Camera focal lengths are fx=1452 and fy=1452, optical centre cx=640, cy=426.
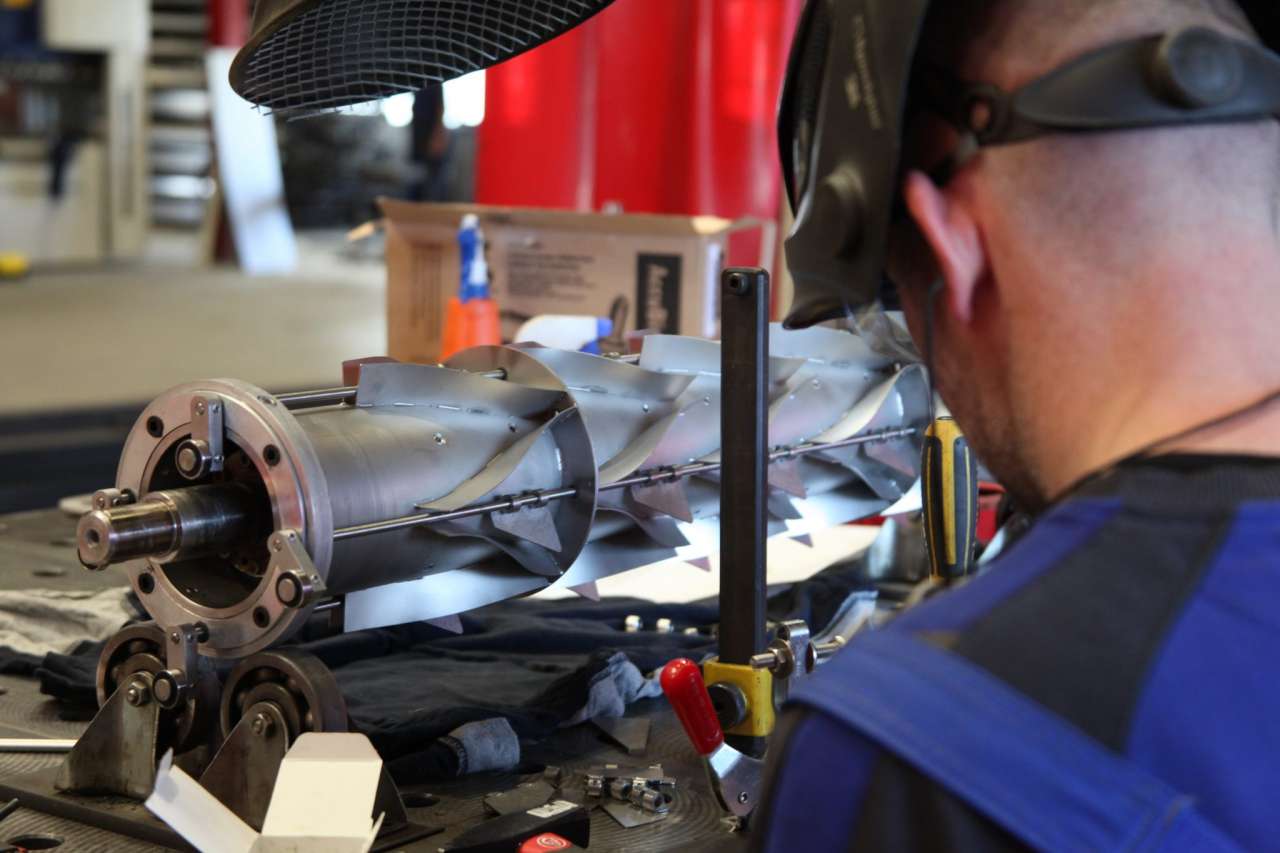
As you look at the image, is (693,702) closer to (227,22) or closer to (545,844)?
(545,844)

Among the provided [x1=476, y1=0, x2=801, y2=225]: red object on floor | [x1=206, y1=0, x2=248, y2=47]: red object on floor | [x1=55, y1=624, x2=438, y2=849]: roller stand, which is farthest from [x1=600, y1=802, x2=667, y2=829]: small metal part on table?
[x1=206, y1=0, x2=248, y2=47]: red object on floor

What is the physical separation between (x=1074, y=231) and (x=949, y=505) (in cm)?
51

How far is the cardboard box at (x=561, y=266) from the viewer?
6.75ft

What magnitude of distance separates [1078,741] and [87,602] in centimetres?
107

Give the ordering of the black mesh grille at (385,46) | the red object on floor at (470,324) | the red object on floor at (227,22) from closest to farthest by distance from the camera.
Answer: the black mesh grille at (385,46) < the red object on floor at (470,324) < the red object on floor at (227,22)

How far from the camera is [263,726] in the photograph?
0.88 meters

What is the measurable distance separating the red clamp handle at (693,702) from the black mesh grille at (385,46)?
0.39 m

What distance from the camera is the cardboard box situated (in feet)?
6.75

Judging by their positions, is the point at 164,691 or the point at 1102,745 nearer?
the point at 1102,745

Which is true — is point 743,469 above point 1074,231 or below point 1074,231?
below

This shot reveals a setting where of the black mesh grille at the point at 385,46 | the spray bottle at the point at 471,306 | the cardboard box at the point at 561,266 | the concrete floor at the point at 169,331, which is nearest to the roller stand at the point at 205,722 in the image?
the black mesh grille at the point at 385,46

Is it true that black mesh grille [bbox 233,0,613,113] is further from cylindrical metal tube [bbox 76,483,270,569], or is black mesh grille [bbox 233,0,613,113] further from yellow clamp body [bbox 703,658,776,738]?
yellow clamp body [bbox 703,658,776,738]

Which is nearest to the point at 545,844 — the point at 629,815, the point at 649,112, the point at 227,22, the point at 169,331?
the point at 629,815

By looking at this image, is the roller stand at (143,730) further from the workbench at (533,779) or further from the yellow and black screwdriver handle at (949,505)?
the yellow and black screwdriver handle at (949,505)
